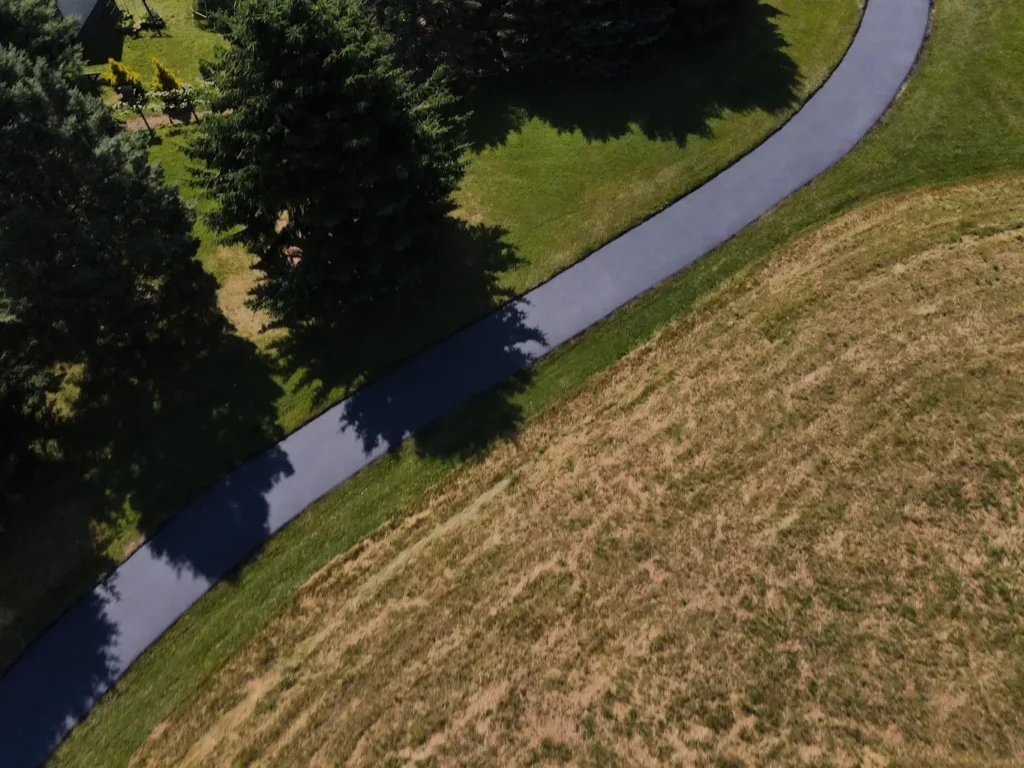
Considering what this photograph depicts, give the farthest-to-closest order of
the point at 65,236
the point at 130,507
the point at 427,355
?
1. the point at 427,355
2. the point at 130,507
3. the point at 65,236

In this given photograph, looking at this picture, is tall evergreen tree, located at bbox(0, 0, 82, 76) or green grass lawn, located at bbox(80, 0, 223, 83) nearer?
tall evergreen tree, located at bbox(0, 0, 82, 76)

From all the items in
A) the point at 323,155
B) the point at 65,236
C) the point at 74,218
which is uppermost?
the point at 74,218

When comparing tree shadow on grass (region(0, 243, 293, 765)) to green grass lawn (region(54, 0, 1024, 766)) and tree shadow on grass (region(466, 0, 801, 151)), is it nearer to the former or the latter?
green grass lawn (region(54, 0, 1024, 766))

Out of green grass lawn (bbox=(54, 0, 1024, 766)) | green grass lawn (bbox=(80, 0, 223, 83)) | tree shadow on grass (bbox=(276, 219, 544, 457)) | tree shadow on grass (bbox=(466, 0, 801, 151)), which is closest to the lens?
green grass lawn (bbox=(54, 0, 1024, 766))

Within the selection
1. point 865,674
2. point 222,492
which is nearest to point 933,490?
point 865,674

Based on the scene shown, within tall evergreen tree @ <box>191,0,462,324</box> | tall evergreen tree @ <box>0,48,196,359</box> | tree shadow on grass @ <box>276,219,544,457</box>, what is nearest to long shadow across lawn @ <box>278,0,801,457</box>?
tree shadow on grass @ <box>276,219,544,457</box>

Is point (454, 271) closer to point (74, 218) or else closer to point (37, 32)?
point (74, 218)

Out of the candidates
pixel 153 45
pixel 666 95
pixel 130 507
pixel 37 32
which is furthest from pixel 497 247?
pixel 153 45
